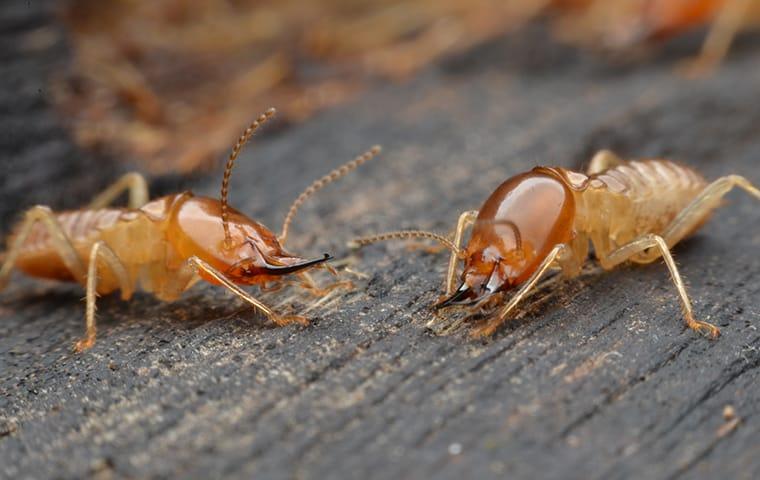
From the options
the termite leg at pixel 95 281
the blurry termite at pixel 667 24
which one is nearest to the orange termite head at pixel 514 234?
the termite leg at pixel 95 281

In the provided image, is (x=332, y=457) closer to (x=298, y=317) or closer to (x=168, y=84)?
(x=298, y=317)

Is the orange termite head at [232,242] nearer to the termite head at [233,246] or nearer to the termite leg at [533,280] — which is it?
the termite head at [233,246]

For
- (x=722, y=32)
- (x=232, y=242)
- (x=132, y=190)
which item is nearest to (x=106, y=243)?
(x=132, y=190)

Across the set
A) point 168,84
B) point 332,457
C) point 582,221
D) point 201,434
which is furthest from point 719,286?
point 168,84

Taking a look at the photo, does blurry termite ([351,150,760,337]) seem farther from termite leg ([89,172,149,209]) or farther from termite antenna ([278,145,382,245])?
termite leg ([89,172,149,209])

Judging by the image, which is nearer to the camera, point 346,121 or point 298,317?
point 298,317

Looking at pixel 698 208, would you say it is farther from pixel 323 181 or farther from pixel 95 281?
pixel 95 281
